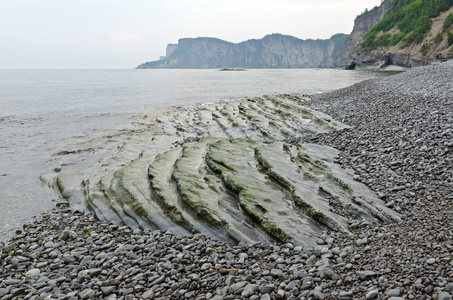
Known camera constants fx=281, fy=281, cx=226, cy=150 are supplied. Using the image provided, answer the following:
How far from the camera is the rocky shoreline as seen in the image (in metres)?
5.04

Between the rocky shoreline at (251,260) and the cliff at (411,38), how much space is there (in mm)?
102942

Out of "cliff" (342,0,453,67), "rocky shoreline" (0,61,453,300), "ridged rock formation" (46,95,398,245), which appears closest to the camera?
"rocky shoreline" (0,61,453,300)

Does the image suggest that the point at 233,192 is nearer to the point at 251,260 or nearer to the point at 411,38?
the point at 251,260

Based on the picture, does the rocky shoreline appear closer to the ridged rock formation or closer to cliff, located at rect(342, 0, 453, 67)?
the ridged rock formation

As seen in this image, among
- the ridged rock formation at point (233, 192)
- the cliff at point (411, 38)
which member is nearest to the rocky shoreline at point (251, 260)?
the ridged rock formation at point (233, 192)

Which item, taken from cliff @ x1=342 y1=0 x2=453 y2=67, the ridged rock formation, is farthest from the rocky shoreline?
cliff @ x1=342 y1=0 x2=453 y2=67

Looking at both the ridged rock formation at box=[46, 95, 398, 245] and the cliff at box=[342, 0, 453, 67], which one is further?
the cliff at box=[342, 0, 453, 67]

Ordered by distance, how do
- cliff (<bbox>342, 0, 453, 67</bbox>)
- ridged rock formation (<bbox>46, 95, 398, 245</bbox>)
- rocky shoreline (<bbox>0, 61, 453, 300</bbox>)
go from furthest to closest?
cliff (<bbox>342, 0, 453, 67</bbox>) < ridged rock formation (<bbox>46, 95, 398, 245</bbox>) < rocky shoreline (<bbox>0, 61, 453, 300</bbox>)

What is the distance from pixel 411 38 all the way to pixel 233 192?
136 meters

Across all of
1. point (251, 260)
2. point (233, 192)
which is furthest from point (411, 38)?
point (251, 260)

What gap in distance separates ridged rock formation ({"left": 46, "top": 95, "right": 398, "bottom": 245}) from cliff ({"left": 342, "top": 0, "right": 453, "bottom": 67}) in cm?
10030

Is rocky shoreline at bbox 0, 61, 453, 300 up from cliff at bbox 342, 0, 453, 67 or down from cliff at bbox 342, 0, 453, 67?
down

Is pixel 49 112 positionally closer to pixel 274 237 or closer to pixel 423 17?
pixel 274 237

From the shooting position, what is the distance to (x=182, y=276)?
599cm
